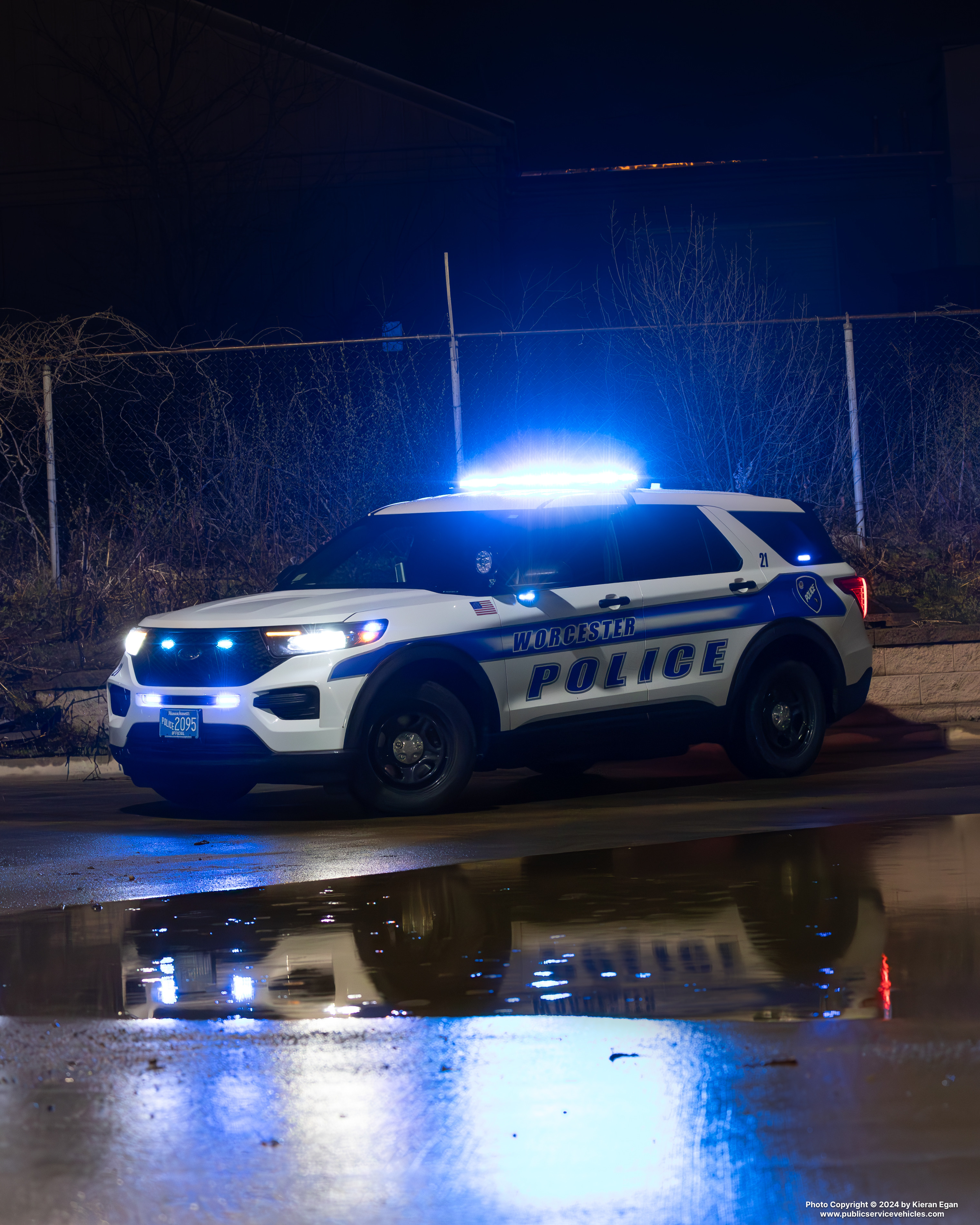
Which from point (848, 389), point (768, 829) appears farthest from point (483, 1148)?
point (848, 389)

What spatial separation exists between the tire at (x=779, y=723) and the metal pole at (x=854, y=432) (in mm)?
4551

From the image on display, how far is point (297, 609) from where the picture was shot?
9.81 metres

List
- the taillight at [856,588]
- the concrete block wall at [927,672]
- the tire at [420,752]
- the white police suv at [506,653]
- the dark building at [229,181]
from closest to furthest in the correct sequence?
1. the white police suv at [506,653]
2. the tire at [420,752]
3. the taillight at [856,588]
4. the concrete block wall at [927,672]
5. the dark building at [229,181]

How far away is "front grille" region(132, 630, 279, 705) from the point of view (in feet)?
31.7

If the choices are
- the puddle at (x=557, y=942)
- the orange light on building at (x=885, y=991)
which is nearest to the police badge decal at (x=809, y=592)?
the puddle at (x=557, y=942)

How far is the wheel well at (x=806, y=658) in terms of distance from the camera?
11.2 meters

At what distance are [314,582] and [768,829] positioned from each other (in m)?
3.36

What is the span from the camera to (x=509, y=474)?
1117 cm

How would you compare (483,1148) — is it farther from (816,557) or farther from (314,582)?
(816,557)

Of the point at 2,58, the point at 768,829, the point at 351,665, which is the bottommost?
the point at 768,829

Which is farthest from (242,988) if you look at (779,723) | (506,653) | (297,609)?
(779,723)

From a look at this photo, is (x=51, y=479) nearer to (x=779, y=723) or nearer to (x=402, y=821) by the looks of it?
(x=402, y=821)

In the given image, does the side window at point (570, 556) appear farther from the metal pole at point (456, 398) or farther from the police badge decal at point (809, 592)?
the metal pole at point (456, 398)

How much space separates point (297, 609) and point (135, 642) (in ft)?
3.59
